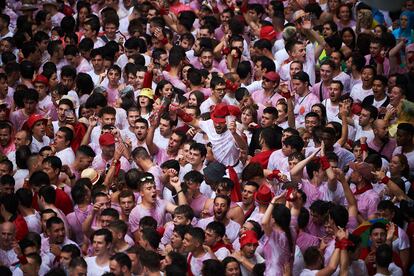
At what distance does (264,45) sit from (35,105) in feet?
9.91

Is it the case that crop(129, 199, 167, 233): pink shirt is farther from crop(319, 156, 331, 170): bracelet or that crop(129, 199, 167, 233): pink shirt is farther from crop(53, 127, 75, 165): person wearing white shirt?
crop(319, 156, 331, 170): bracelet

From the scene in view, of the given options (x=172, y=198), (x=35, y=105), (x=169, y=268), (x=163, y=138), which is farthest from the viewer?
(x=35, y=105)

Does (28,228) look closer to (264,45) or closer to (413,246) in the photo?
(413,246)

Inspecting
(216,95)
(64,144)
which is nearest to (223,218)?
(64,144)

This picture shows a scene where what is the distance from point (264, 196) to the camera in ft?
37.7

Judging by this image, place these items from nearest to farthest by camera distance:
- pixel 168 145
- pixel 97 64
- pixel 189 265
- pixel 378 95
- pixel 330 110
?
pixel 189 265
pixel 168 145
pixel 330 110
pixel 378 95
pixel 97 64

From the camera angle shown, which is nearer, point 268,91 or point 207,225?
point 207,225

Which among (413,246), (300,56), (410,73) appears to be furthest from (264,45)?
(413,246)

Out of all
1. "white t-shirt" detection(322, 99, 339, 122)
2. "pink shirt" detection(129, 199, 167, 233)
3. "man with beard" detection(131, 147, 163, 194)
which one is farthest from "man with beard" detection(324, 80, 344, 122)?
"pink shirt" detection(129, 199, 167, 233)

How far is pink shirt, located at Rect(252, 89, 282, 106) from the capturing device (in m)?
13.9

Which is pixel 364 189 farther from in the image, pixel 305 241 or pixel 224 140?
pixel 224 140

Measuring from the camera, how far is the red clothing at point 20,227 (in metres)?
11.3

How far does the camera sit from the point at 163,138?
43.0 ft

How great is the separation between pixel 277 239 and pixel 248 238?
32cm
